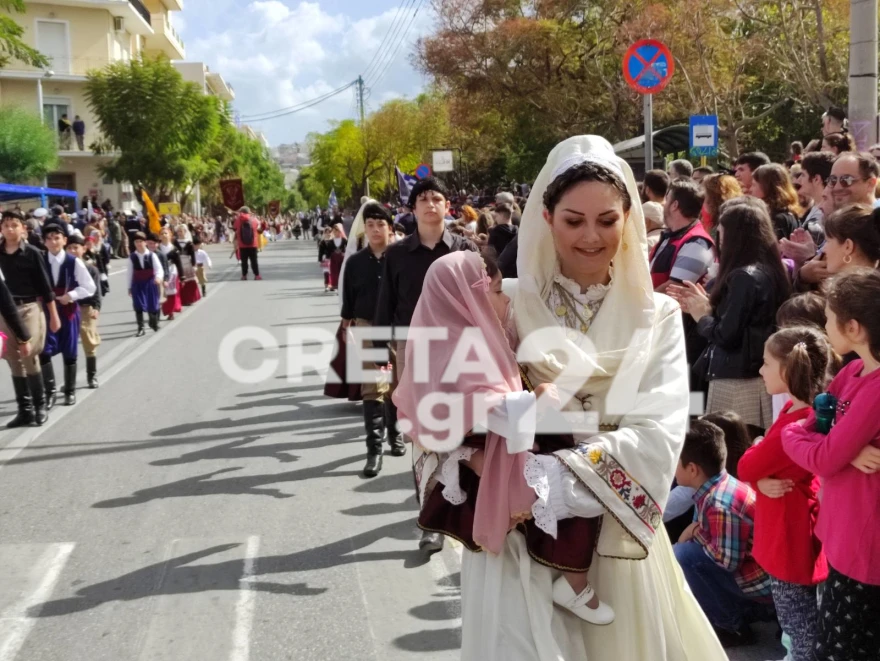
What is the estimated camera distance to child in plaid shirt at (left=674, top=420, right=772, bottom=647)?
445cm

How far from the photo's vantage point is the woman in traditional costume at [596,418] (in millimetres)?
2514

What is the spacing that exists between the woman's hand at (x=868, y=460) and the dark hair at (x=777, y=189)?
152 inches

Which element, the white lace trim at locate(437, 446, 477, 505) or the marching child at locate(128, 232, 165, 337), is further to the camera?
the marching child at locate(128, 232, 165, 337)

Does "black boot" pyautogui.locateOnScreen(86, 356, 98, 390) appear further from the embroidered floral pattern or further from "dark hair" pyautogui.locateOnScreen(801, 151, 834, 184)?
the embroidered floral pattern

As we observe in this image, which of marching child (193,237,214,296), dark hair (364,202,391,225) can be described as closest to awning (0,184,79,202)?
marching child (193,237,214,296)

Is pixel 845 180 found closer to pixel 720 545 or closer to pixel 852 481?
pixel 720 545

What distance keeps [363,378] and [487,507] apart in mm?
5161

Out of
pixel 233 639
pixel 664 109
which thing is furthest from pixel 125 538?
pixel 664 109

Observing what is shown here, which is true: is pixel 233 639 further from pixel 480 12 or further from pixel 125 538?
pixel 480 12

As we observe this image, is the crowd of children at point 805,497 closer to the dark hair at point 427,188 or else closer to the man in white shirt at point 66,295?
the dark hair at point 427,188

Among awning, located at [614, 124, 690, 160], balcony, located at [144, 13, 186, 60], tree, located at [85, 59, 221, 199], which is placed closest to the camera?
awning, located at [614, 124, 690, 160]

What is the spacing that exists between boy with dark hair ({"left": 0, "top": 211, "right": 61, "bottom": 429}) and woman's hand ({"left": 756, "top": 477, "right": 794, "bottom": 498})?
7343 millimetres

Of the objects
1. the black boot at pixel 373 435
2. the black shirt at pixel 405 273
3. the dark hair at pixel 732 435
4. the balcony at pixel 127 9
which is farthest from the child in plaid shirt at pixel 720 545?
the balcony at pixel 127 9

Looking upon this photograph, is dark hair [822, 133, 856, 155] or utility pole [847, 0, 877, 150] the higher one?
utility pole [847, 0, 877, 150]
